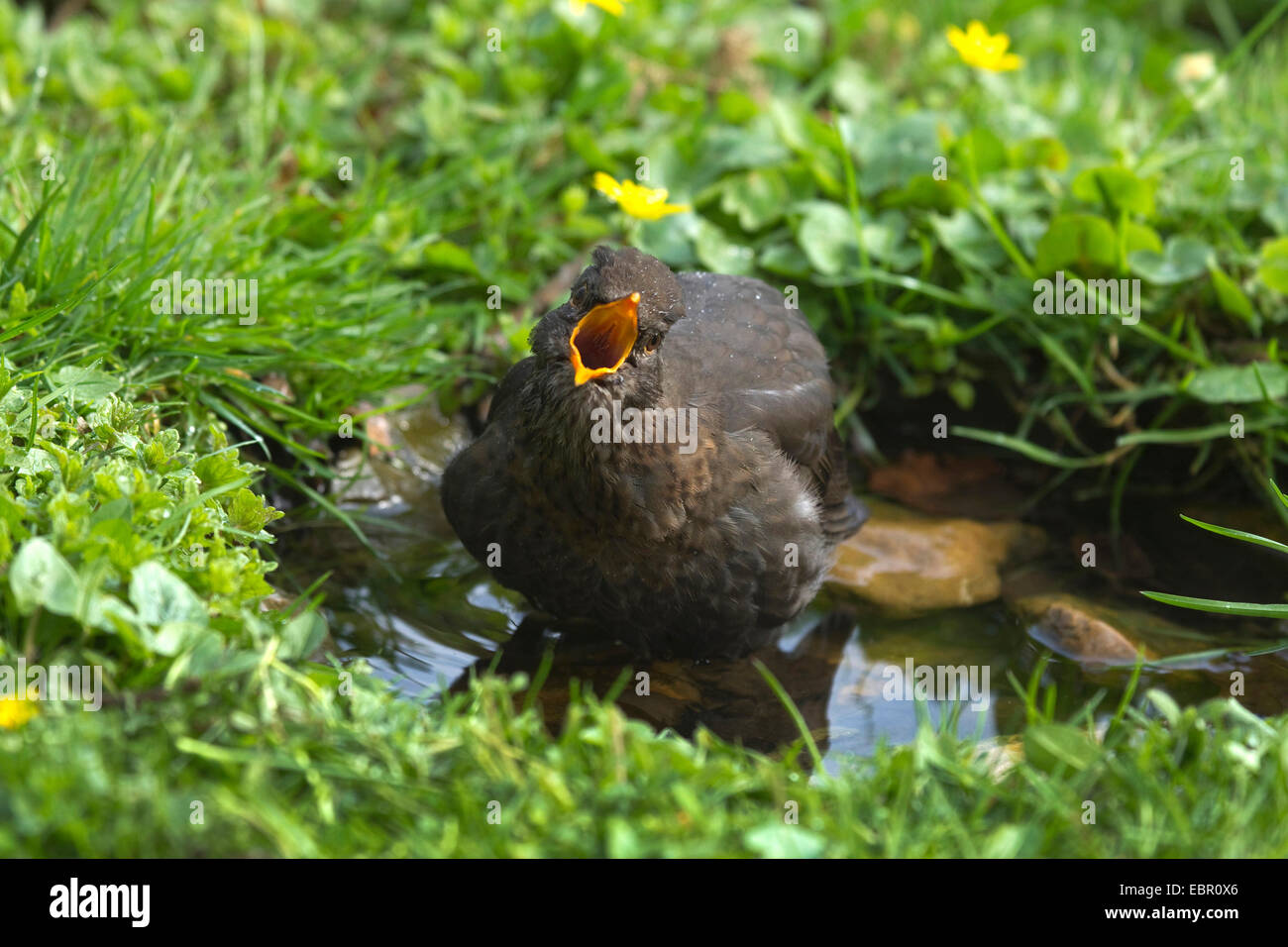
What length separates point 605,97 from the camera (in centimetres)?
525

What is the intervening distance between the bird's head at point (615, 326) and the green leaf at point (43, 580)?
121 centimetres

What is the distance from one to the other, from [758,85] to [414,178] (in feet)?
5.58

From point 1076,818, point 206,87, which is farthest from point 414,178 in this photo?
point 1076,818

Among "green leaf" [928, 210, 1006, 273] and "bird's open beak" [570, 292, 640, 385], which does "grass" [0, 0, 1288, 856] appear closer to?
"green leaf" [928, 210, 1006, 273]

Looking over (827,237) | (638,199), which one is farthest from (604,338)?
(827,237)

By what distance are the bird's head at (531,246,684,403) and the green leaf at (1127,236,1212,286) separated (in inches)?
83.8

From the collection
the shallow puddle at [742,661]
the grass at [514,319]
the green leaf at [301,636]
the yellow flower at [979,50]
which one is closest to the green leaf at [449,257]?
the grass at [514,319]

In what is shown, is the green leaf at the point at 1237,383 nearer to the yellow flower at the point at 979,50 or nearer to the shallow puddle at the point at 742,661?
the shallow puddle at the point at 742,661

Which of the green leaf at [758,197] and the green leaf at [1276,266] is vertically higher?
the green leaf at [758,197]

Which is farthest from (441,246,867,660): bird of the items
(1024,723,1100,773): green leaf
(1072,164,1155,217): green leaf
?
(1072,164,1155,217): green leaf

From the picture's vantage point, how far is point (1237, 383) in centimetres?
421

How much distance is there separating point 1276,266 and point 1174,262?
1.12 feet

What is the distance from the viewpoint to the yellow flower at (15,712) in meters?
2.33

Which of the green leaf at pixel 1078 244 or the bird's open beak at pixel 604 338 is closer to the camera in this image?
the bird's open beak at pixel 604 338
